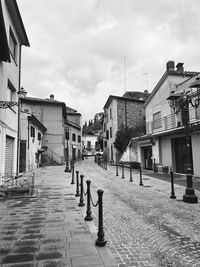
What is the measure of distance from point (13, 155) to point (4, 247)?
8954 mm

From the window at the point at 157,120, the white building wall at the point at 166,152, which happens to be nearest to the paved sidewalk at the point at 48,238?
the white building wall at the point at 166,152

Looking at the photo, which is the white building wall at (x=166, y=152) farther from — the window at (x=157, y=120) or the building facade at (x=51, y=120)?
the building facade at (x=51, y=120)

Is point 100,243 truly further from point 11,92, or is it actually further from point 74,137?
point 74,137

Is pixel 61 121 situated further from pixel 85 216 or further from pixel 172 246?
pixel 172 246

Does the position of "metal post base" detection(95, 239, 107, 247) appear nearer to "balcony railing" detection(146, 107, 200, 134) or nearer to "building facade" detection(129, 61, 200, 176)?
"building facade" detection(129, 61, 200, 176)

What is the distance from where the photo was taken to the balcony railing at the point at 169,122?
48.9 ft

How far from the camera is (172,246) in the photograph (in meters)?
3.92

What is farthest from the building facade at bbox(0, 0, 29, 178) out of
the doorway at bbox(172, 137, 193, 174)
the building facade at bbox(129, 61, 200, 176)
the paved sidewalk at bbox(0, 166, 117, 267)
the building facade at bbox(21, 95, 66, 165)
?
the building facade at bbox(21, 95, 66, 165)

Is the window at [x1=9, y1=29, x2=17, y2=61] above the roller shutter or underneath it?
above

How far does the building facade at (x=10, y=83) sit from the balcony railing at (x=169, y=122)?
11600mm

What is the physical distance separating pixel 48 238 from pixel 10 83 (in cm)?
932

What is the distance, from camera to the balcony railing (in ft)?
48.9

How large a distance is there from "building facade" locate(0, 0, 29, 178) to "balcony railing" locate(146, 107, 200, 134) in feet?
38.1

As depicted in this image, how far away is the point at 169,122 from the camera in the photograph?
18.4 m
